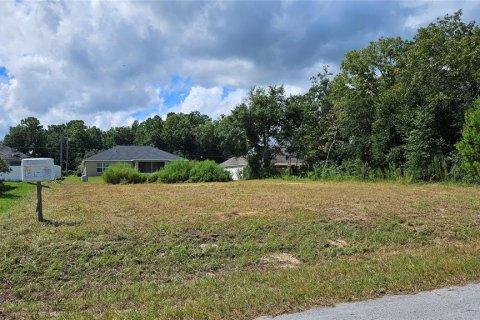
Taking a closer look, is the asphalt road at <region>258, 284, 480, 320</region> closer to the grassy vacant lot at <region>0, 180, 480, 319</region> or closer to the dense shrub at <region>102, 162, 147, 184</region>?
the grassy vacant lot at <region>0, 180, 480, 319</region>

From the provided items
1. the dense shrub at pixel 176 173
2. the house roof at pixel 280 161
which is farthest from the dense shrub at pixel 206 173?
the house roof at pixel 280 161

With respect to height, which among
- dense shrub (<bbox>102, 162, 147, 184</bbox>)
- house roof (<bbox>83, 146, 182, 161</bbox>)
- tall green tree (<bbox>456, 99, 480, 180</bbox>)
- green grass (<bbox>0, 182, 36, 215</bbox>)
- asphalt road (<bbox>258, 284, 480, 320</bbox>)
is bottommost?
asphalt road (<bbox>258, 284, 480, 320</bbox>)

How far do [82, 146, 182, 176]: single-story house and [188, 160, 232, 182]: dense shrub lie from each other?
2141 cm

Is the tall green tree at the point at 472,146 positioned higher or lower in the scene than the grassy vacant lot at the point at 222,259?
higher

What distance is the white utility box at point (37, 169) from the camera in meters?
8.94

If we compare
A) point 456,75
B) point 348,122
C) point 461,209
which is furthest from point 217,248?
point 348,122

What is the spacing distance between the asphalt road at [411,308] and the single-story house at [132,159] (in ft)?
164

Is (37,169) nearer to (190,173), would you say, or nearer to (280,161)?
(190,173)

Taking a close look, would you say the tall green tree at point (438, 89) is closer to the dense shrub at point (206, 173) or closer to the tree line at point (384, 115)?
the tree line at point (384, 115)

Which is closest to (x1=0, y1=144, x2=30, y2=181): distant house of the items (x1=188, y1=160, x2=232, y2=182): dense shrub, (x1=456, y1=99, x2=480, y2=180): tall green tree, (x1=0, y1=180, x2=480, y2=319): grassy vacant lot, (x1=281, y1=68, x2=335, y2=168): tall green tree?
(x1=188, y1=160, x2=232, y2=182): dense shrub

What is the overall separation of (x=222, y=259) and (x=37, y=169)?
15.4 ft

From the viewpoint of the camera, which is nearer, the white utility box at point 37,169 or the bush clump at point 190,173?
the white utility box at point 37,169

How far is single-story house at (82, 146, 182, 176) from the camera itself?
2111 inches

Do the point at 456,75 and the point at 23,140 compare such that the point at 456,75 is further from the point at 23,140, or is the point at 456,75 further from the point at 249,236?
the point at 23,140
